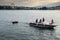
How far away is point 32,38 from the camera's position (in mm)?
57781

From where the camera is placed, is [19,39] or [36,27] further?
[36,27]

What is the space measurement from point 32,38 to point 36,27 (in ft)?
65.0

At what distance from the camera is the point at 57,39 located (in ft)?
186

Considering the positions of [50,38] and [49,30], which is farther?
[49,30]

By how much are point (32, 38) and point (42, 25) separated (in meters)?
17.4

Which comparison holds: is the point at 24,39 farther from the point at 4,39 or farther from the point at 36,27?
the point at 36,27

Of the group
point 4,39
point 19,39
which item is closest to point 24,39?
point 19,39

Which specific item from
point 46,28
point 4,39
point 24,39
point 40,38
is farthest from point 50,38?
point 46,28

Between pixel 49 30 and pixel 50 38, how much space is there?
46.8ft

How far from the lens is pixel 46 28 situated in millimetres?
74688

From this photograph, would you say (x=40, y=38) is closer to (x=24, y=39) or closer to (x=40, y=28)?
(x=24, y=39)

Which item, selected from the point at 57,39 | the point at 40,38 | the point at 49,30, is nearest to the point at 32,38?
the point at 40,38

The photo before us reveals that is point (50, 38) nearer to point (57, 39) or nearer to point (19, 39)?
point (57, 39)

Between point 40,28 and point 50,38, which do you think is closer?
point 50,38
